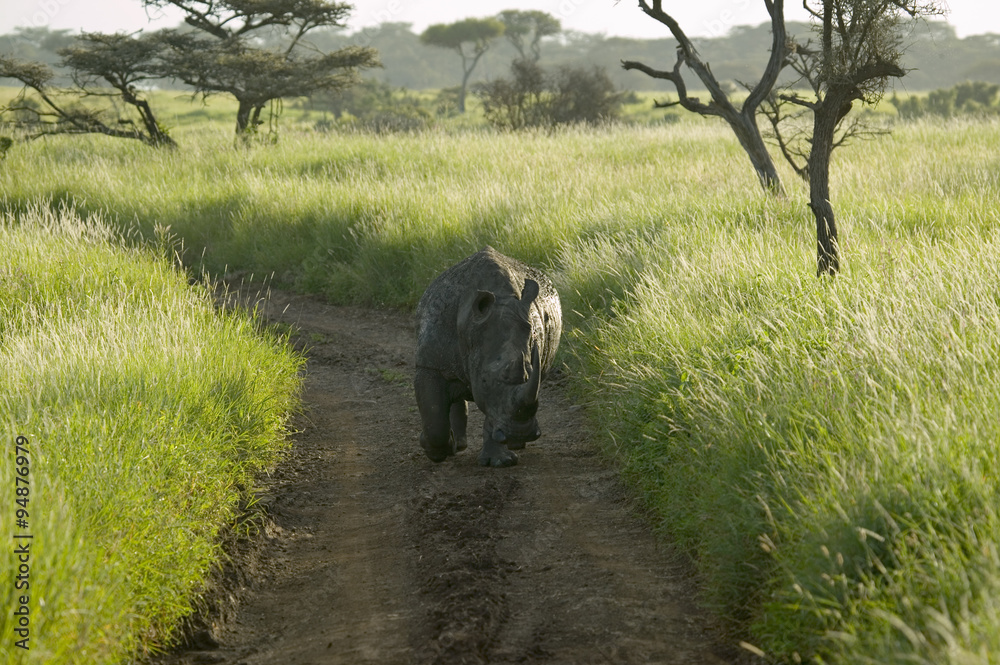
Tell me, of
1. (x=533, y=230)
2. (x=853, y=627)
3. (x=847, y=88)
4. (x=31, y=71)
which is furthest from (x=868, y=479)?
(x=31, y=71)

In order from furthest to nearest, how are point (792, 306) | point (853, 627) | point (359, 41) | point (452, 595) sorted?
1. point (359, 41)
2. point (792, 306)
3. point (452, 595)
4. point (853, 627)

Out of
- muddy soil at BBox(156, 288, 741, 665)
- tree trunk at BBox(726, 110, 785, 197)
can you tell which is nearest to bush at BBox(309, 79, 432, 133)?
tree trunk at BBox(726, 110, 785, 197)

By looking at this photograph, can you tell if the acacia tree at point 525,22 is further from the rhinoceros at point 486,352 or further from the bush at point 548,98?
the rhinoceros at point 486,352

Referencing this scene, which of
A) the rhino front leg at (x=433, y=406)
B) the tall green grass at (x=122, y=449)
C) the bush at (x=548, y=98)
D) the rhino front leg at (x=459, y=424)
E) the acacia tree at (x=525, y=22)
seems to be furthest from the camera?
the acacia tree at (x=525, y=22)

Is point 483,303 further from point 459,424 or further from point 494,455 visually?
point 459,424

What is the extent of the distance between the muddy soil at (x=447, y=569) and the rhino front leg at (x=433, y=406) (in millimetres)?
233

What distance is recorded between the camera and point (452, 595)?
4012 millimetres

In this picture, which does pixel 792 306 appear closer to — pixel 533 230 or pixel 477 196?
pixel 533 230

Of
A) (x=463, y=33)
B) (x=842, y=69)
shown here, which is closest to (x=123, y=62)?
(x=842, y=69)

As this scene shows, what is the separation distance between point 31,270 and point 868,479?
7817 mm

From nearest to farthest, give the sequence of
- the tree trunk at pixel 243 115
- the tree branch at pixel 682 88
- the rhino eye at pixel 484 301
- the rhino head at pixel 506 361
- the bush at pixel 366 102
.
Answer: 1. the rhino head at pixel 506 361
2. the rhino eye at pixel 484 301
3. the tree branch at pixel 682 88
4. the tree trunk at pixel 243 115
5. the bush at pixel 366 102

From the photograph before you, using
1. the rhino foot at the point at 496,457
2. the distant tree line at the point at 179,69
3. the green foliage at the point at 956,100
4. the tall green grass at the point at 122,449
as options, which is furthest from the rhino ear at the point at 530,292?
the green foliage at the point at 956,100

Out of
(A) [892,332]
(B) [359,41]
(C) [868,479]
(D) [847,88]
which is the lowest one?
(C) [868,479]

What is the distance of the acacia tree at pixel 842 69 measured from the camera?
23.9 ft
